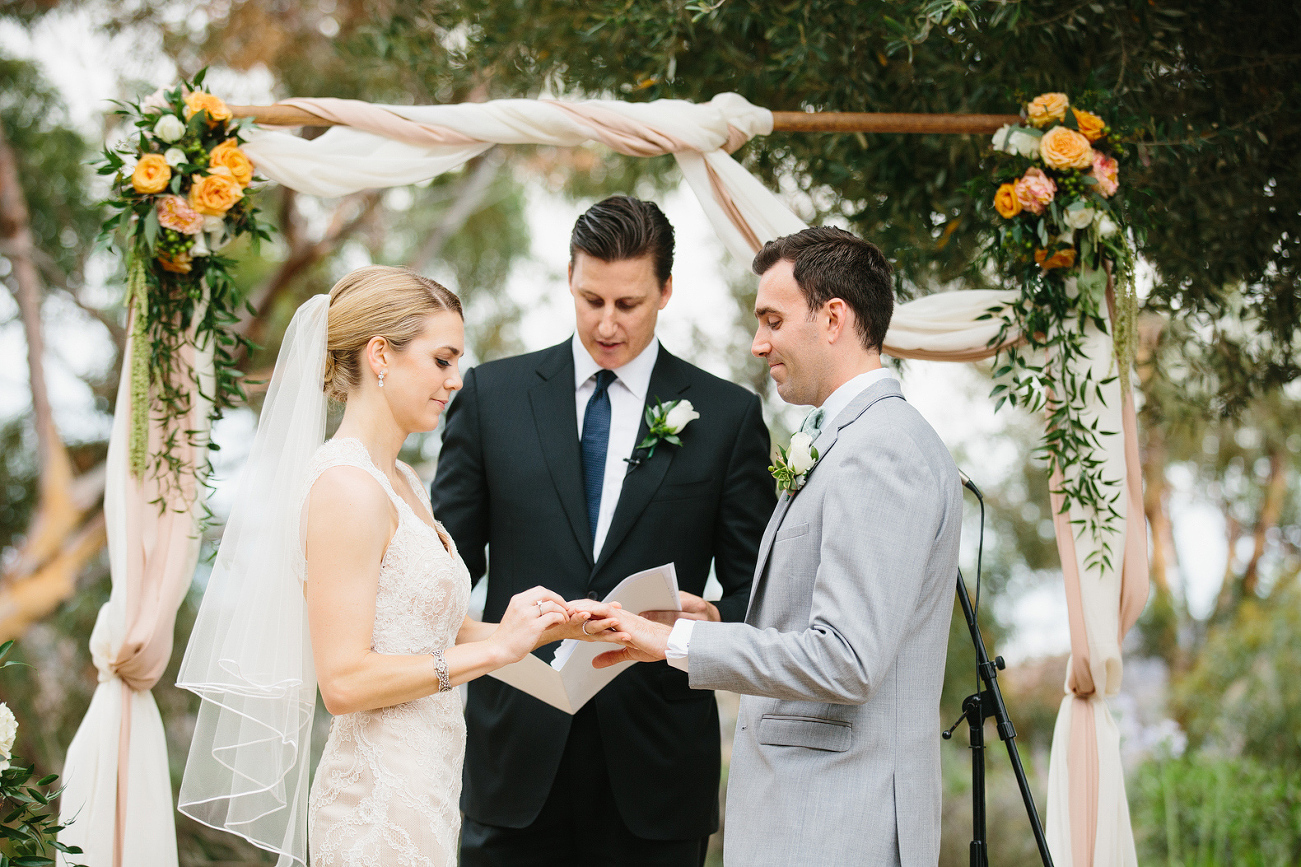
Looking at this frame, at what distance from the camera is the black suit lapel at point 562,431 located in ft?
9.75

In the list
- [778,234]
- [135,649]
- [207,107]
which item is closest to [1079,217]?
[778,234]

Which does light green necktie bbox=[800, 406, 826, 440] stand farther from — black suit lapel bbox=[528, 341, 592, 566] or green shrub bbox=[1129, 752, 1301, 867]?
green shrub bbox=[1129, 752, 1301, 867]

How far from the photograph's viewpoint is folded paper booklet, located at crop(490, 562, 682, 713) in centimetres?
246

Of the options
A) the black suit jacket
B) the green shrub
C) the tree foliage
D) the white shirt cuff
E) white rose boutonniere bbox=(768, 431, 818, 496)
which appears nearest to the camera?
the white shirt cuff

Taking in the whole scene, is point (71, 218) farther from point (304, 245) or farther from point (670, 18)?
point (670, 18)

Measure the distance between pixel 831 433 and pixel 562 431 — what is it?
110 centimetres

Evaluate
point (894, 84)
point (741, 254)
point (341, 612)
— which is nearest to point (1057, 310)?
point (741, 254)

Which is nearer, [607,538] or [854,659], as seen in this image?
[854,659]

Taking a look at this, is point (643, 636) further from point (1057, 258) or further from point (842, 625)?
point (1057, 258)

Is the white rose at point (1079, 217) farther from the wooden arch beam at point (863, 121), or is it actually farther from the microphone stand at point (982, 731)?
the microphone stand at point (982, 731)

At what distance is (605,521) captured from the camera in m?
3.03

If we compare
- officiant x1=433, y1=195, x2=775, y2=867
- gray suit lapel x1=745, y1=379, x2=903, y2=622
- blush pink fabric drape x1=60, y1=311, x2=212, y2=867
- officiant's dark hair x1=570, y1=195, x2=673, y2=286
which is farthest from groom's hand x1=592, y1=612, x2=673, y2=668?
blush pink fabric drape x1=60, y1=311, x2=212, y2=867

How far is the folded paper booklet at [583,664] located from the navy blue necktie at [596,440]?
0.46 m

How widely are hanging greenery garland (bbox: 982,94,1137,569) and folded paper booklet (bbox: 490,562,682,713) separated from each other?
141cm
